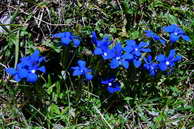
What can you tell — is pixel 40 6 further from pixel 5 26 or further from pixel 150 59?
pixel 150 59

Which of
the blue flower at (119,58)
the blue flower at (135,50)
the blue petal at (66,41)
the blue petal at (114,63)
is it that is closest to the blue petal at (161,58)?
the blue flower at (135,50)

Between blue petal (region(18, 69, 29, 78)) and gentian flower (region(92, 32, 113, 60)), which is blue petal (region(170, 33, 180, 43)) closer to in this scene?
gentian flower (region(92, 32, 113, 60))

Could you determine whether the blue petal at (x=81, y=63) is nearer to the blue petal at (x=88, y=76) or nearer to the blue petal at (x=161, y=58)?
the blue petal at (x=88, y=76)

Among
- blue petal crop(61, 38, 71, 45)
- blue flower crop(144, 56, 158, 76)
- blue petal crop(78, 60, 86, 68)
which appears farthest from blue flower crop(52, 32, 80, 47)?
blue flower crop(144, 56, 158, 76)

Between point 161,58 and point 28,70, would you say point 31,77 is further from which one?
point 161,58

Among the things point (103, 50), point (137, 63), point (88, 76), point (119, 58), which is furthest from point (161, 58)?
point (88, 76)
